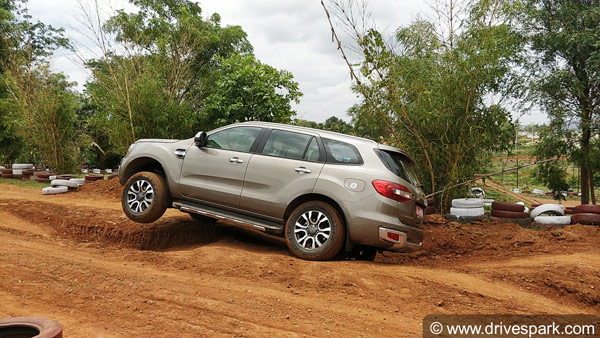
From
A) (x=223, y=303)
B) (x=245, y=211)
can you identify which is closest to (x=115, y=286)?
(x=223, y=303)

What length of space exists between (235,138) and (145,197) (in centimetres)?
153

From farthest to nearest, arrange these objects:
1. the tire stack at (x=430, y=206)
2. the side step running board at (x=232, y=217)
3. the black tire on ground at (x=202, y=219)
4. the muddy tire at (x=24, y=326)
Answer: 1. the tire stack at (x=430, y=206)
2. the black tire on ground at (x=202, y=219)
3. the side step running board at (x=232, y=217)
4. the muddy tire at (x=24, y=326)

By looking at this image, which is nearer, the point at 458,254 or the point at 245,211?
the point at 245,211

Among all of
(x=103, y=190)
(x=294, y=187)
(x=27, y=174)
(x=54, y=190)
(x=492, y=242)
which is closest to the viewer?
(x=294, y=187)

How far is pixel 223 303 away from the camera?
3.69 metres

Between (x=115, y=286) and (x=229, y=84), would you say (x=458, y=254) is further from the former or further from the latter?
(x=229, y=84)

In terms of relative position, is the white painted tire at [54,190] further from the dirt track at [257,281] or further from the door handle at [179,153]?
the door handle at [179,153]

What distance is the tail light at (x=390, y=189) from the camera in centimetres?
510

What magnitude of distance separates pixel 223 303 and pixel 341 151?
100 inches

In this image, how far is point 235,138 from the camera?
→ 602 cm

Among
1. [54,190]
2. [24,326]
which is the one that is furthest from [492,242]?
[54,190]

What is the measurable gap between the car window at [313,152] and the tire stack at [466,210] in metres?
3.81

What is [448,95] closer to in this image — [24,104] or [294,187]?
[294,187]

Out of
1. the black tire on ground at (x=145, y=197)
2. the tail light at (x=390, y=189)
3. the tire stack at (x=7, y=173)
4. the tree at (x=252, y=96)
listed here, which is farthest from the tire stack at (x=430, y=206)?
the tire stack at (x=7, y=173)
